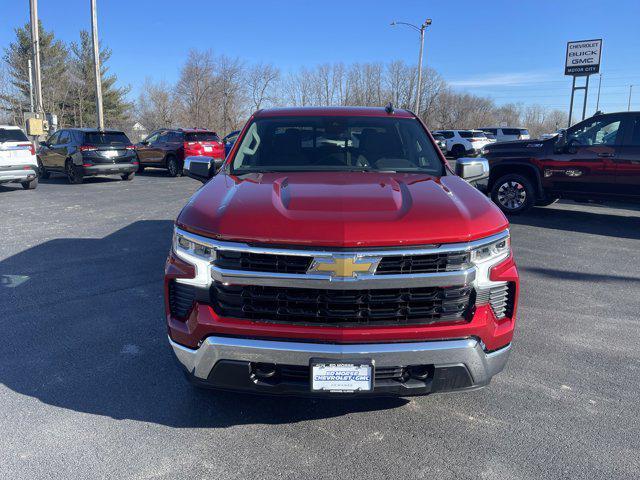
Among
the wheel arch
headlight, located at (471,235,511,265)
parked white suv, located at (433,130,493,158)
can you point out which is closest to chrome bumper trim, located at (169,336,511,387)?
headlight, located at (471,235,511,265)

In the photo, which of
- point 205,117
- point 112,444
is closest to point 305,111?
point 112,444

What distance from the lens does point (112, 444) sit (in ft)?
9.12

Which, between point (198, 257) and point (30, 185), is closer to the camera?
point (198, 257)

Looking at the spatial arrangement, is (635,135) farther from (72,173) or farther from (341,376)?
(72,173)

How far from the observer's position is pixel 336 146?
163 inches

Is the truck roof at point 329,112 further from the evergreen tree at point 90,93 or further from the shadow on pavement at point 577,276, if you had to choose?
the evergreen tree at point 90,93

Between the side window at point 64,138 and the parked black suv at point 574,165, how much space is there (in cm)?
1270

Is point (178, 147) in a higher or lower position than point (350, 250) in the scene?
higher

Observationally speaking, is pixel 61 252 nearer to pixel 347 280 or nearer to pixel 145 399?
pixel 145 399

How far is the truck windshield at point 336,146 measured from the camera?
3.93 metres

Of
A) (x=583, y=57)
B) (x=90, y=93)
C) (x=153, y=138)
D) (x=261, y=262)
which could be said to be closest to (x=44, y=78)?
(x=90, y=93)

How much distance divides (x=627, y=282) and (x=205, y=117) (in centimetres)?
4775

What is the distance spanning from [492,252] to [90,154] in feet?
49.2

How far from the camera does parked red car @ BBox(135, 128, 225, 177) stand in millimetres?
17766
